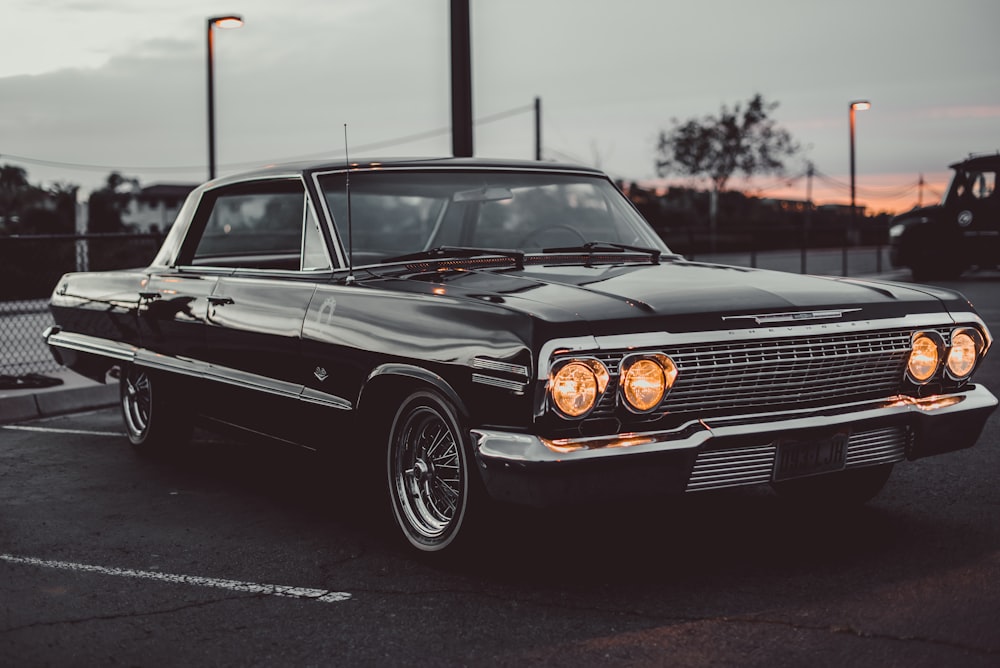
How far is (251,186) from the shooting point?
616 centimetres

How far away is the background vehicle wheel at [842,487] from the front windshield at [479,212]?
1356 mm

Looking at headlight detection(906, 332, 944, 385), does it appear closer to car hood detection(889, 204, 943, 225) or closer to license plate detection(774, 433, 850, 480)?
license plate detection(774, 433, 850, 480)

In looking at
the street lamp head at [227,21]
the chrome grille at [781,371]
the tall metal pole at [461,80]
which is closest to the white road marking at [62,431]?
the tall metal pole at [461,80]

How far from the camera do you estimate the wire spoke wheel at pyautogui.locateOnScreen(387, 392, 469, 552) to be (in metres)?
4.41

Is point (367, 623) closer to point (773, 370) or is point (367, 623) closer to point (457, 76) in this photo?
point (773, 370)

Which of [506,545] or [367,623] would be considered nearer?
[367,623]

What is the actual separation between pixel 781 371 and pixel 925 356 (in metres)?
0.80

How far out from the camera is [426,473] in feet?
15.1

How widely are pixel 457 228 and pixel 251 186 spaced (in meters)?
1.21

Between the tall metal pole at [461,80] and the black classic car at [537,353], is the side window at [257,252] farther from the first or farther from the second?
the tall metal pole at [461,80]

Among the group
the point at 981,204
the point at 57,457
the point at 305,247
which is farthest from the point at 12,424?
the point at 981,204

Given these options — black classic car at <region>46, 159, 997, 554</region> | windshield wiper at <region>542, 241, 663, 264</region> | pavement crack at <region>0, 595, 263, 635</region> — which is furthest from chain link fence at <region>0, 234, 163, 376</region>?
pavement crack at <region>0, 595, 263, 635</region>

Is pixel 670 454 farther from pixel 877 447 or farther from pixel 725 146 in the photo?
pixel 725 146

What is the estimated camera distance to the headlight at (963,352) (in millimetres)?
4738
